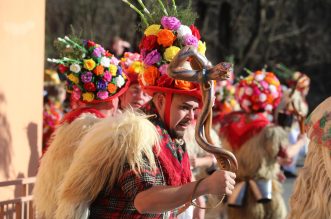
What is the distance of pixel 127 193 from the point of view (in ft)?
12.0

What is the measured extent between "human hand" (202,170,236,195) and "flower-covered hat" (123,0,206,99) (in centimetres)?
79

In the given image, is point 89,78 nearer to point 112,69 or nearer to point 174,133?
point 112,69

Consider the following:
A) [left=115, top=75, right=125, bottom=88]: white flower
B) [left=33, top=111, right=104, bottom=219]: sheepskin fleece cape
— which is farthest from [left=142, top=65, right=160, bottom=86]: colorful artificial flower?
[left=115, top=75, right=125, bottom=88]: white flower

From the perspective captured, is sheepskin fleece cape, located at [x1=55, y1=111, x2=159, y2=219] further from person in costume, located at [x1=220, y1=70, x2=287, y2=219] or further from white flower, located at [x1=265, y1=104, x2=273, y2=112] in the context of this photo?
white flower, located at [x1=265, y1=104, x2=273, y2=112]

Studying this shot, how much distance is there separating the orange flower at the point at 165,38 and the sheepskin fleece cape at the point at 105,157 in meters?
0.59

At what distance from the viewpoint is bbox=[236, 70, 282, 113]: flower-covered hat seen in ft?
27.5

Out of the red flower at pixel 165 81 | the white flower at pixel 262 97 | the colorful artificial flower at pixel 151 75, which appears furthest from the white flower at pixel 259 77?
the red flower at pixel 165 81

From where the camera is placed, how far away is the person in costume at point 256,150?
315 inches

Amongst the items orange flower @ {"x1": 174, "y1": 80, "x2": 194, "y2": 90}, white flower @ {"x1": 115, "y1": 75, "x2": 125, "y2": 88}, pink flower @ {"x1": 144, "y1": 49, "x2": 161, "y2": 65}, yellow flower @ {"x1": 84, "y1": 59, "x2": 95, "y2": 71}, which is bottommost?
orange flower @ {"x1": 174, "y1": 80, "x2": 194, "y2": 90}

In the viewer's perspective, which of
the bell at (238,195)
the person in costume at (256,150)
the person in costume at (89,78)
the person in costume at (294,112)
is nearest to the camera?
the person in costume at (89,78)

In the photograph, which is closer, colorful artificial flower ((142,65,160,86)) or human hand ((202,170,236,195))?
human hand ((202,170,236,195))

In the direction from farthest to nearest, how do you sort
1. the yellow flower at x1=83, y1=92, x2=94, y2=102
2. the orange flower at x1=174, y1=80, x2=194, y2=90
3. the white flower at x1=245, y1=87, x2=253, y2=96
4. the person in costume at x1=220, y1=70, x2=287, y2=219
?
the white flower at x1=245, y1=87, x2=253, y2=96 → the person in costume at x1=220, y1=70, x2=287, y2=219 → the yellow flower at x1=83, y1=92, x2=94, y2=102 → the orange flower at x1=174, y1=80, x2=194, y2=90

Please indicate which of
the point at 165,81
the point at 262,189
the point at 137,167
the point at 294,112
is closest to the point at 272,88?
the point at 294,112

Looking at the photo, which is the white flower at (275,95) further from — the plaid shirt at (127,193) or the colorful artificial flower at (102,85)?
the plaid shirt at (127,193)
